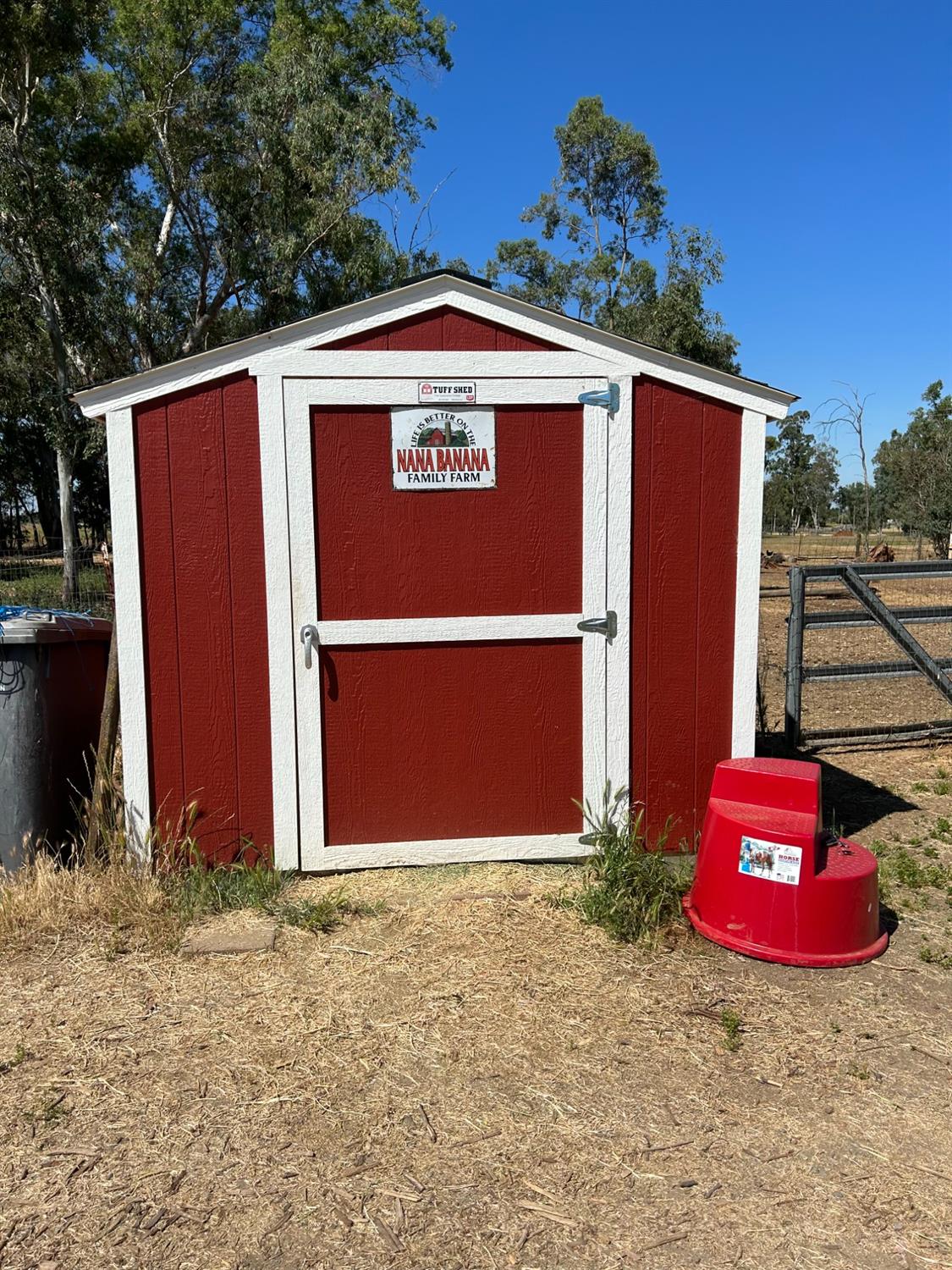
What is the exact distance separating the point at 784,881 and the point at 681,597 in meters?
1.50

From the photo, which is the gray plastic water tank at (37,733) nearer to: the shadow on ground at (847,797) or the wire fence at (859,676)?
the shadow on ground at (847,797)

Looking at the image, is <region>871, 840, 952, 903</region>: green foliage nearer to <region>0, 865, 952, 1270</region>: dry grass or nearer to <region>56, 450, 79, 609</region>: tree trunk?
<region>0, 865, 952, 1270</region>: dry grass

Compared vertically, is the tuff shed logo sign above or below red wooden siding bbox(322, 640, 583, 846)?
above

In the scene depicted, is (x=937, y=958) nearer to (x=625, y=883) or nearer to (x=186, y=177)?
(x=625, y=883)

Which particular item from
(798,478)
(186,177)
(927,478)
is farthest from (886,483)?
(186,177)

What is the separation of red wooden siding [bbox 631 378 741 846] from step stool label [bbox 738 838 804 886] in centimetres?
95

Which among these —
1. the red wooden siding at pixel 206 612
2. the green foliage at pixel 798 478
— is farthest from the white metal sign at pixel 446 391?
the green foliage at pixel 798 478

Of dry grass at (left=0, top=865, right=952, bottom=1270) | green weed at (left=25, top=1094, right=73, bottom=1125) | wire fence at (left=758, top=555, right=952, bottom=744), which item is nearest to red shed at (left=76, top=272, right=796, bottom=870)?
dry grass at (left=0, top=865, right=952, bottom=1270)

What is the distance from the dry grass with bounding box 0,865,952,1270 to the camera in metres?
2.25

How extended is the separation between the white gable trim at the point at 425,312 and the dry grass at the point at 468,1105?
7.59 ft

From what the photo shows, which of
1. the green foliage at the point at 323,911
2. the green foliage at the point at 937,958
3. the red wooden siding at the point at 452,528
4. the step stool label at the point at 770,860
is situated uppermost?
the red wooden siding at the point at 452,528

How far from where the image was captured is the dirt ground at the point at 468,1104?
225 cm

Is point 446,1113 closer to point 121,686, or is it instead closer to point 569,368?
point 121,686

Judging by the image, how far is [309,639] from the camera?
4.27 metres
